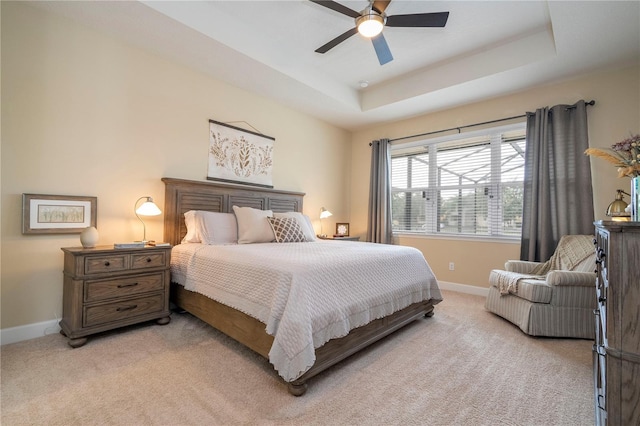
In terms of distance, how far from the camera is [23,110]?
2287mm

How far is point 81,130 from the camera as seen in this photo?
101 inches

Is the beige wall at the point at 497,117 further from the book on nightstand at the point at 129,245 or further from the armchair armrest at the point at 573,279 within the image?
the book on nightstand at the point at 129,245

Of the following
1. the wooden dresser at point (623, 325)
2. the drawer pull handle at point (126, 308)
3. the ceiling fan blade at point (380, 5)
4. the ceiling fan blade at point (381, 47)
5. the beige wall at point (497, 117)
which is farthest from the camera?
the beige wall at point (497, 117)

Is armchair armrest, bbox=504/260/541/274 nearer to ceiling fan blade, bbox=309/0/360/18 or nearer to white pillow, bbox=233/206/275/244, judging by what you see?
white pillow, bbox=233/206/275/244

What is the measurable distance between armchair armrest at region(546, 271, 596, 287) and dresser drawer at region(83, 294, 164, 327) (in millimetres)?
3567

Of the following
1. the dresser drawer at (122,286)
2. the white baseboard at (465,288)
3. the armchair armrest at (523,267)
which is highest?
the armchair armrest at (523,267)

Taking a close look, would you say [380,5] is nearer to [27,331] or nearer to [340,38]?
[340,38]

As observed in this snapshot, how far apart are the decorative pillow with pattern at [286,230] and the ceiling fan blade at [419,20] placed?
2.15 m

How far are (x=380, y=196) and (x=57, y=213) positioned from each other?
408cm

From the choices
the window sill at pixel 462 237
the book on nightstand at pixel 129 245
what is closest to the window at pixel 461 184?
the window sill at pixel 462 237

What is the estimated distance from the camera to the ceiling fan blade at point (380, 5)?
Result: 214cm

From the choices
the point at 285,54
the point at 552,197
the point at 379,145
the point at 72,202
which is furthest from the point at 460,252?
the point at 72,202

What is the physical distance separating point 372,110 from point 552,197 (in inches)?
101

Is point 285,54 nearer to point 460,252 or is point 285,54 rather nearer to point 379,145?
point 379,145
